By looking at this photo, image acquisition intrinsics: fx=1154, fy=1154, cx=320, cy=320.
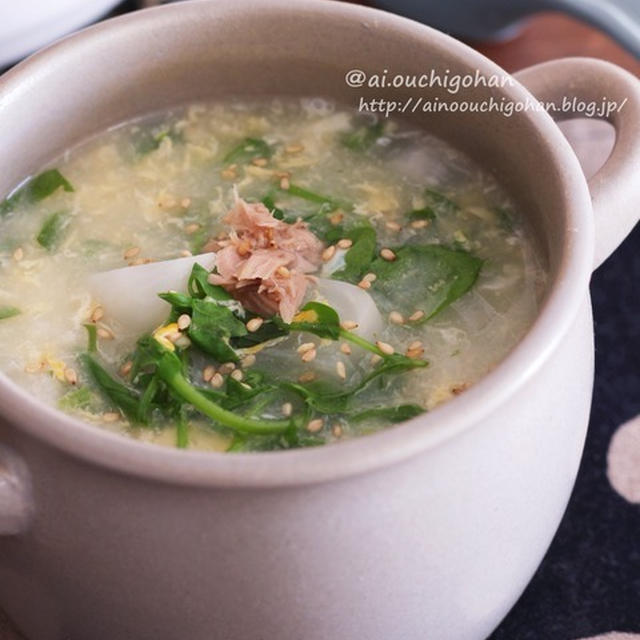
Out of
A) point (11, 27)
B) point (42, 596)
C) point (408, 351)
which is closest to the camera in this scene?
point (42, 596)

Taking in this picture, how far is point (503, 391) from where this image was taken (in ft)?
3.40

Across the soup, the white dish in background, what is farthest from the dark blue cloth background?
the white dish in background

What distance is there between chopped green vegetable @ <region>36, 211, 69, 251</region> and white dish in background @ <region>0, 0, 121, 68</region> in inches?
19.3

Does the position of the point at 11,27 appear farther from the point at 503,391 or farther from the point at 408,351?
the point at 503,391

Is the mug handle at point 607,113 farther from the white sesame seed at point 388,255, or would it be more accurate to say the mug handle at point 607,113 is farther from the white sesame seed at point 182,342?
the white sesame seed at point 182,342

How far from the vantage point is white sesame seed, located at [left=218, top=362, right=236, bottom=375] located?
129cm

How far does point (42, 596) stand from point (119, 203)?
0.55 meters

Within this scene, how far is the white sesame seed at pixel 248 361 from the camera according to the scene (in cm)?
130

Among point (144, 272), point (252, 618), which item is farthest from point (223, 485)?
point (144, 272)

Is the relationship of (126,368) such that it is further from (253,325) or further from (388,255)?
(388,255)

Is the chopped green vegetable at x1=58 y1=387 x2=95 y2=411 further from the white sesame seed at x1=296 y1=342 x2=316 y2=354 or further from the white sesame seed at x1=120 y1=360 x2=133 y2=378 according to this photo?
the white sesame seed at x1=296 y1=342 x2=316 y2=354

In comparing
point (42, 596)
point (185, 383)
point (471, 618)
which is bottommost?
point (471, 618)

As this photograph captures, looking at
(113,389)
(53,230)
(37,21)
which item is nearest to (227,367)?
(113,389)

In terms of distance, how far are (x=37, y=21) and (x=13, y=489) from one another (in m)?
1.01
